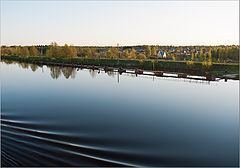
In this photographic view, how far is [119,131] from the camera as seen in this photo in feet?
44.5

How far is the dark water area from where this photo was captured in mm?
9961

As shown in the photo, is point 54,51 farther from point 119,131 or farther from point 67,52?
point 119,131

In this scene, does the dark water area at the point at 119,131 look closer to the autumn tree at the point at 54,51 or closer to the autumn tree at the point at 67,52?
the autumn tree at the point at 67,52

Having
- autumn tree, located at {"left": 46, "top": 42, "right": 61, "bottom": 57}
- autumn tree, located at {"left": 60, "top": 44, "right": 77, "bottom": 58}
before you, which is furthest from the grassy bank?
autumn tree, located at {"left": 46, "top": 42, "right": 61, "bottom": 57}

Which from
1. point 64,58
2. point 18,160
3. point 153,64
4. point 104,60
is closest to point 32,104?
point 18,160

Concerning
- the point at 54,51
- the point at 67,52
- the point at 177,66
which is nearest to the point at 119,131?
the point at 177,66

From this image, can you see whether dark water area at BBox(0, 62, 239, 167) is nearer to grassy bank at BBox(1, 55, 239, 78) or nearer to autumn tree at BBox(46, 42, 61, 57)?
grassy bank at BBox(1, 55, 239, 78)

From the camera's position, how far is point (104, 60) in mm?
73375

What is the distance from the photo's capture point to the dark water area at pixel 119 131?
9.96 m

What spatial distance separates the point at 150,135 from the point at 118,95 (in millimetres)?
12638

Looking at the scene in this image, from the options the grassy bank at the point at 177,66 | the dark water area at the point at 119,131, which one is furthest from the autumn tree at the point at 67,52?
the dark water area at the point at 119,131

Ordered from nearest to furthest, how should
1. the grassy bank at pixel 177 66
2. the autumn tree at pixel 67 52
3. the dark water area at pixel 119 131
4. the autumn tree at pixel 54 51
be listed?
1. the dark water area at pixel 119 131
2. the grassy bank at pixel 177 66
3. the autumn tree at pixel 67 52
4. the autumn tree at pixel 54 51

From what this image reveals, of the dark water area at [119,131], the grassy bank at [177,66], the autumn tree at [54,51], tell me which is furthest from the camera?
the autumn tree at [54,51]

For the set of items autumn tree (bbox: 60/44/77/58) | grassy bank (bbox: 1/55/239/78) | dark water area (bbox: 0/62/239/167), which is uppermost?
autumn tree (bbox: 60/44/77/58)
